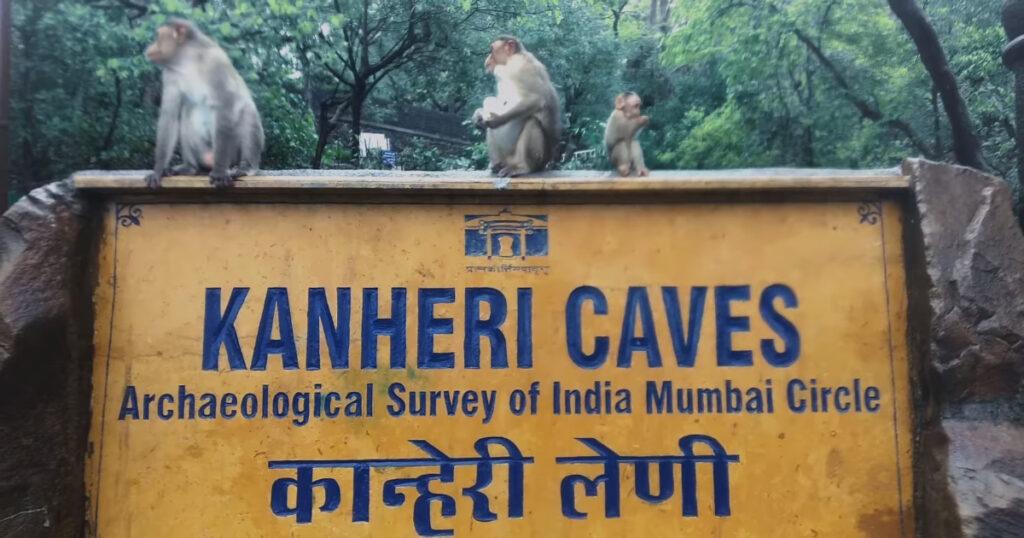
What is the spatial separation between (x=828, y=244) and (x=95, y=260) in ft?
9.55

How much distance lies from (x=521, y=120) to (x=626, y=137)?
0.51m

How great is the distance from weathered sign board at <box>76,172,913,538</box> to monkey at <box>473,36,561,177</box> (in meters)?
0.56

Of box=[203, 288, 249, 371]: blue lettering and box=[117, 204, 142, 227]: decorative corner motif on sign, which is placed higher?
box=[117, 204, 142, 227]: decorative corner motif on sign

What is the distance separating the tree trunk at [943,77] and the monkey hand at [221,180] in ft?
20.1

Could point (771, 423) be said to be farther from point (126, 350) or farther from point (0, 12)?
point (0, 12)

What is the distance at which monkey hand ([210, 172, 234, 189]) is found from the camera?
282cm

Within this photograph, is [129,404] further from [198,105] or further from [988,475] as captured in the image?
[988,475]

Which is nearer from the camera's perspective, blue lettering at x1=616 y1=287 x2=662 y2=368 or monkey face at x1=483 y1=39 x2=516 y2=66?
blue lettering at x1=616 y1=287 x2=662 y2=368

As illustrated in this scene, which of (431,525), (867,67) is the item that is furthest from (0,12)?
(867,67)

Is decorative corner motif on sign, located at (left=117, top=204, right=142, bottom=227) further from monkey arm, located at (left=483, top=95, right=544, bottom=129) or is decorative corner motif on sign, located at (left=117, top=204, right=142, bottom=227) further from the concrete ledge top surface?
monkey arm, located at (left=483, top=95, right=544, bottom=129)

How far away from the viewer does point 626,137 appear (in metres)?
3.38

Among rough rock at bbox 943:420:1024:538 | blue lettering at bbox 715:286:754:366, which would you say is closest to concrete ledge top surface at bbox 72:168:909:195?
blue lettering at bbox 715:286:754:366

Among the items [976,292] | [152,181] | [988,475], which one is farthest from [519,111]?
[988,475]

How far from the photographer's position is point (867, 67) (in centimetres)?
857
